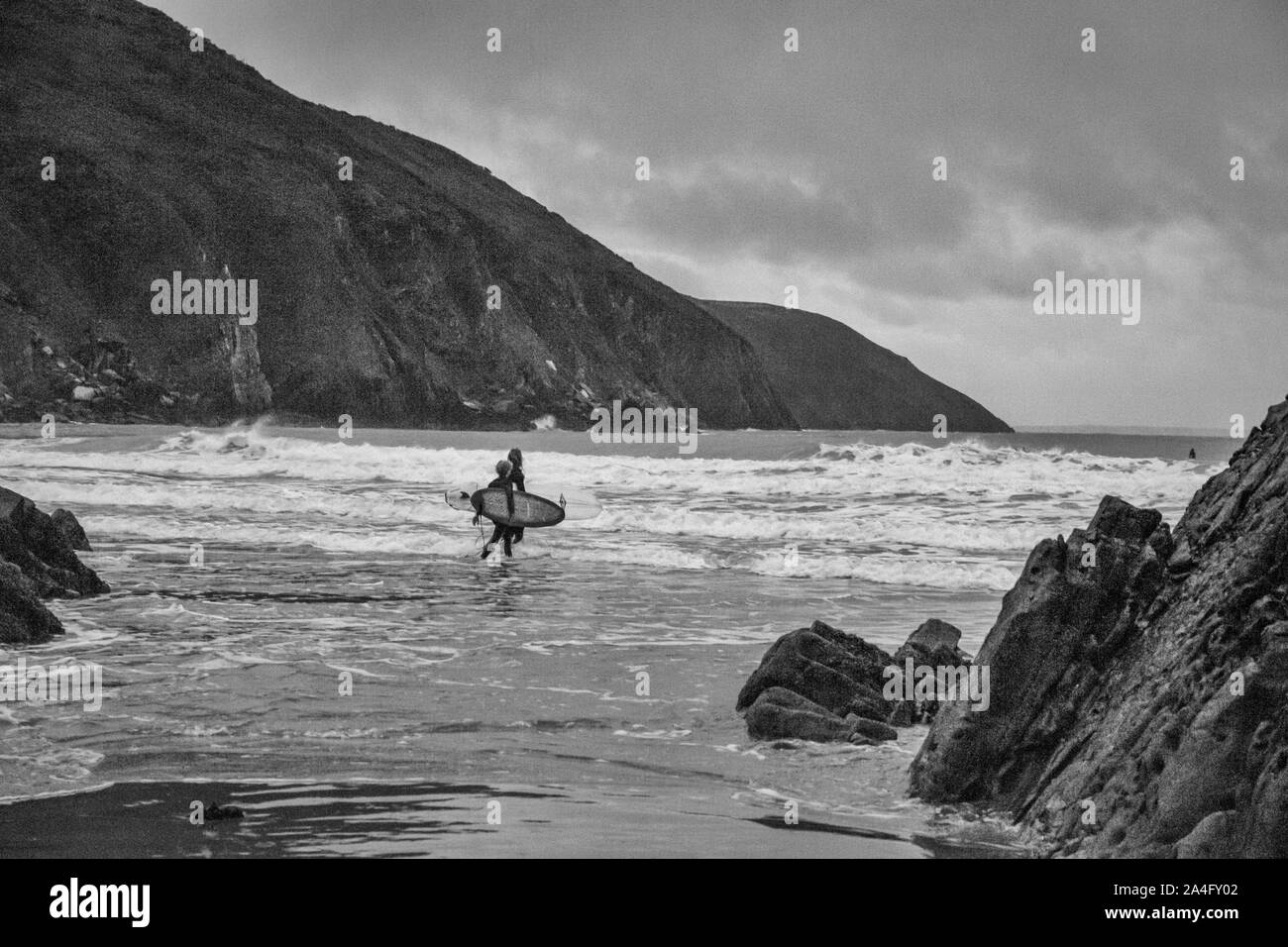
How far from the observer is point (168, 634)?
12.5 metres

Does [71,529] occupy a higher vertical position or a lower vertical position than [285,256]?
lower

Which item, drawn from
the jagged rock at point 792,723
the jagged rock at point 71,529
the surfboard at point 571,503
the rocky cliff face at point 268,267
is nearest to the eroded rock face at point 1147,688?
the jagged rock at point 792,723

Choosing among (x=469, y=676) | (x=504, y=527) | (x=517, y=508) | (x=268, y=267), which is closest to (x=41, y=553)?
(x=469, y=676)

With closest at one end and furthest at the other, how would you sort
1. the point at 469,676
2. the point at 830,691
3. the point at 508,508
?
the point at 830,691
the point at 469,676
the point at 508,508

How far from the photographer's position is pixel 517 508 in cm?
2231

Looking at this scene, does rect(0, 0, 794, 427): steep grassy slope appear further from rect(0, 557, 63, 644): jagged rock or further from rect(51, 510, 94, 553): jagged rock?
rect(0, 557, 63, 644): jagged rock

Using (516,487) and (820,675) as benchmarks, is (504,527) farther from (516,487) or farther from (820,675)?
(820,675)

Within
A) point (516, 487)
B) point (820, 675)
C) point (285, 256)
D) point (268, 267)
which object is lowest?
point (820, 675)

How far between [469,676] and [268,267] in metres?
105

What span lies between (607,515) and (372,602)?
1353 cm

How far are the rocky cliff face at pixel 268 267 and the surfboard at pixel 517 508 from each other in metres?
66.8

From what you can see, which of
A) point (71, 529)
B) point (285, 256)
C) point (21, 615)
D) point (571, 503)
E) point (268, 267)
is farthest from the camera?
point (285, 256)

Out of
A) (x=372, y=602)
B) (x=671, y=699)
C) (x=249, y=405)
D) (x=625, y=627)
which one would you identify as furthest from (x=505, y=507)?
(x=249, y=405)
